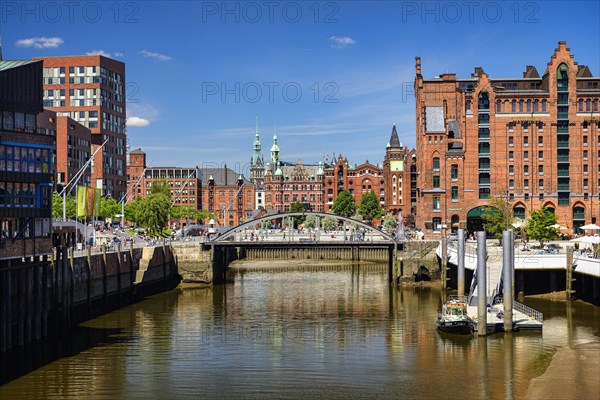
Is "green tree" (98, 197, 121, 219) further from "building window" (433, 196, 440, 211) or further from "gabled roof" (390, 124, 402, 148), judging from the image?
"gabled roof" (390, 124, 402, 148)

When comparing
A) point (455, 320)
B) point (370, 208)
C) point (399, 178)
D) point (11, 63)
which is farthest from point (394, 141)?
point (11, 63)

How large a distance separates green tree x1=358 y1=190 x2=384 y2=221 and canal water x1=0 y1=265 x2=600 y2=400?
122282 mm

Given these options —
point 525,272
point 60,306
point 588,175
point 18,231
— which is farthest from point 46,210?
point 588,175

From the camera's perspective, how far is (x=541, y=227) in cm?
8512

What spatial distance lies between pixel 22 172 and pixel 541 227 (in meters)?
61.5

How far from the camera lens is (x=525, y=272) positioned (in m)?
68.2

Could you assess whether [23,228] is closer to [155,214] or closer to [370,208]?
[155,214]

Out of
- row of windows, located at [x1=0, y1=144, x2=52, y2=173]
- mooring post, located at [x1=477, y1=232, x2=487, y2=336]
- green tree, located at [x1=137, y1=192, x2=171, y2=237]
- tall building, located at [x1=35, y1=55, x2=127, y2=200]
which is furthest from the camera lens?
tall building, located at [x1=35, y1=55, x2=127, y2=200]

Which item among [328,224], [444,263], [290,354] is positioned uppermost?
[328,224]

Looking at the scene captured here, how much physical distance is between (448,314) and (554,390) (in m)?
15.3

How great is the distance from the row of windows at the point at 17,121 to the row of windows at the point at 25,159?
1.27 metres

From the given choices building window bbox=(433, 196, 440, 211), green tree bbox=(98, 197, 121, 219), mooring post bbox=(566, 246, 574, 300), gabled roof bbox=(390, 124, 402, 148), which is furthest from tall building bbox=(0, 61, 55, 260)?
gabled roof bbox=(390, 124, 402, 148)

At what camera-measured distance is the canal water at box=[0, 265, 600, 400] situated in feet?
118

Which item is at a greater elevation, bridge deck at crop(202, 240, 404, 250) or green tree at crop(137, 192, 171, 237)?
green tree at crop(137, 192, 171, 237)
